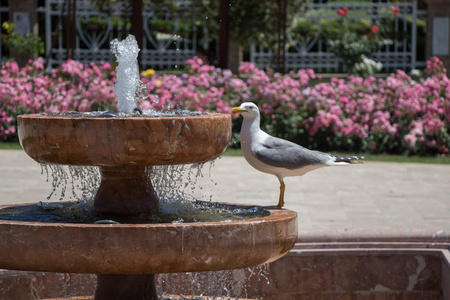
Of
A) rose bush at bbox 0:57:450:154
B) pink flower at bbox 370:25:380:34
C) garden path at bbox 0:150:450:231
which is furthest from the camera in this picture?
pink flower at bbox 370:25:380:34

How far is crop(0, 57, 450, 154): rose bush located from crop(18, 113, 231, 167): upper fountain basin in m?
7.98

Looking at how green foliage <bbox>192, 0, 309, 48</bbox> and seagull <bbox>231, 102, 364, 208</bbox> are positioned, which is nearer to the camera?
seagull <bbox>231, 102, 364, 208</bbox>

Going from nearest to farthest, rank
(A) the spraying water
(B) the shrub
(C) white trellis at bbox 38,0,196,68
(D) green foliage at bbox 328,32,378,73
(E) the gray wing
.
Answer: (E) the gray wing, (A) the spraying water, (B) the shrub, (C) white trellis at bbox 38,0,196,68, (D) green foliage at bbox 328,32,378,73

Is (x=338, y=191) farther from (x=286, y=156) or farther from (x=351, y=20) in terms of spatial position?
(x=351, y=20)

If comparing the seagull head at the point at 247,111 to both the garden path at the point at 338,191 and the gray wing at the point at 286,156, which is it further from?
the garden path at the point at 338,191

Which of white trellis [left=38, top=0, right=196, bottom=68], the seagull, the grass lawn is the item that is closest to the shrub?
the grass lawn

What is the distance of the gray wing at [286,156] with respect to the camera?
4.00m

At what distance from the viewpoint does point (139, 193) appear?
11.8ft

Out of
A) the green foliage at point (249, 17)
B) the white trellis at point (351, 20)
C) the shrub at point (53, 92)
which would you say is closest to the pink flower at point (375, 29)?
the white trellis at point (351, 20)

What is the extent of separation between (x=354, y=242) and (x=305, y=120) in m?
7.16

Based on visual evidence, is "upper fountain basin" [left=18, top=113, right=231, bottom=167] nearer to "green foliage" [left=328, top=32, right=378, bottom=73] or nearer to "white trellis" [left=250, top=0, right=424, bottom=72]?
"white trellis" [left=250, top=0, right=424, bottom=72]

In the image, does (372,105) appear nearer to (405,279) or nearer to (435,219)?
(435,219)

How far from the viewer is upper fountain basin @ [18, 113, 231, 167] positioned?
3.20 meters

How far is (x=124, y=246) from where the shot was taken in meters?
3.11
